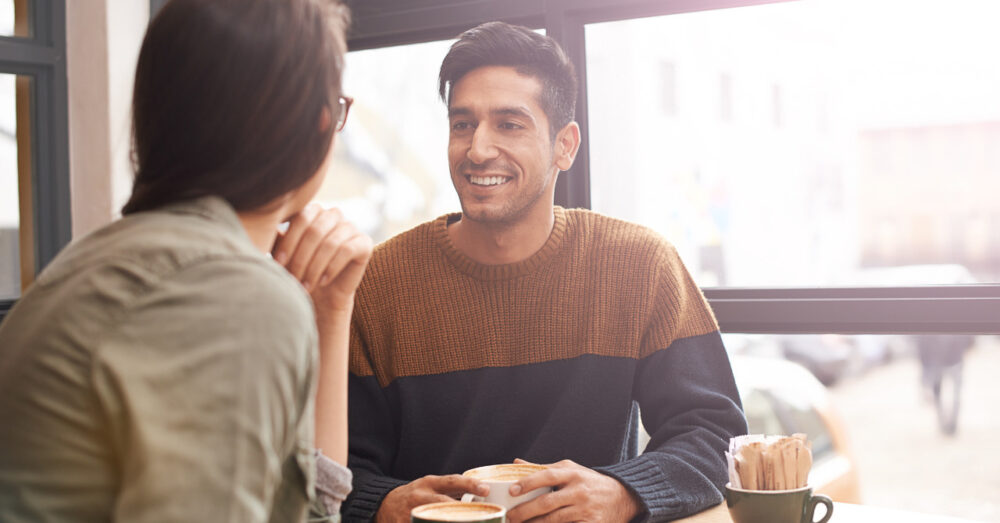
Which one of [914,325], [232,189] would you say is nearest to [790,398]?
[914,325]

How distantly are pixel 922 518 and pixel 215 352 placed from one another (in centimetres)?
107

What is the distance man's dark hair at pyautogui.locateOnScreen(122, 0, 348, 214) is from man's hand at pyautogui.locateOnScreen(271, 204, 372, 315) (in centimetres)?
34

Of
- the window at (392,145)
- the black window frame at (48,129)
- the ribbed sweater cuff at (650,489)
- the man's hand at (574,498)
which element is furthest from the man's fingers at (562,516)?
the black window frame at (48,129)

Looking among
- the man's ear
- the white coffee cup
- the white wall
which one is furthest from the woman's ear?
the white wall

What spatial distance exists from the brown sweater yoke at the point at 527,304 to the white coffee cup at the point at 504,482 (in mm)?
393

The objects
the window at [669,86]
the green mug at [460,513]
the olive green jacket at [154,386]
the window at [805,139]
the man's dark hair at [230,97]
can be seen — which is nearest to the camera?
the olive green jacket at [154,386]

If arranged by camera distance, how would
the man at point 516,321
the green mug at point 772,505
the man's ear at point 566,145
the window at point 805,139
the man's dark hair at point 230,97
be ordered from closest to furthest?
the man's dark hair at point 230,97, the green mug at point 772,505, the man at point 516,321, the man's ear at point 566,145, the window at point 805,139

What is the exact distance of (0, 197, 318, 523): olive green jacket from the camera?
1.91ft

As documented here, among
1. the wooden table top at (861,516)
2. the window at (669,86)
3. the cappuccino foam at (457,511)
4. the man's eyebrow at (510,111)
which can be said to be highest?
the window at (669,86)

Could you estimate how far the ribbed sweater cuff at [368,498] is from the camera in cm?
128

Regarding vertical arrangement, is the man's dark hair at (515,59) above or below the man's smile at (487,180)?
above

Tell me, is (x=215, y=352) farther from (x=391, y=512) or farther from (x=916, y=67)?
(x=916, y=67)

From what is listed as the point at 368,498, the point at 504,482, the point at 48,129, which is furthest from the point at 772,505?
the point at 48,129

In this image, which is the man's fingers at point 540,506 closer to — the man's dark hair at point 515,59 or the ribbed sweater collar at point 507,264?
the ribbed sweater collar at point 507,264
